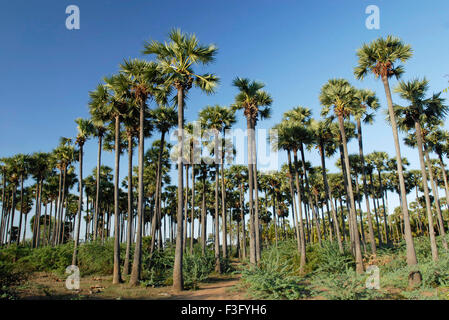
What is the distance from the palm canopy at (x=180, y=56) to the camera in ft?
52.1

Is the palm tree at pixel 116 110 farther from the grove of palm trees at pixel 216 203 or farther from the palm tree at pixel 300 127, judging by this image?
the palm tree at pixel 300 127

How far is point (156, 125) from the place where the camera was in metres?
23.7

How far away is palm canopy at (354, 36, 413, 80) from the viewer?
17344 millimetres

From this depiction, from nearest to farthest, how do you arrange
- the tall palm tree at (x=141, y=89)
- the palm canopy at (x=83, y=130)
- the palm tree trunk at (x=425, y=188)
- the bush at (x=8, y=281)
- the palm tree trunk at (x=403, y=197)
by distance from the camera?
the bush at (x=8, y=281) < the palm tree trunk at (x=403, y=197) < the tall palm tree at (x=141, y=89) < the palm tree trunk at (x=425, y=188) < the palm canopy at (x=83, y=130)

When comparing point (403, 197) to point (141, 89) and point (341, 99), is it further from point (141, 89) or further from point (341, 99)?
point (141, 89)

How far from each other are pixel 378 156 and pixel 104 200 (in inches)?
1638

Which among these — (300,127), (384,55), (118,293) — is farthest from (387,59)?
(118,293)

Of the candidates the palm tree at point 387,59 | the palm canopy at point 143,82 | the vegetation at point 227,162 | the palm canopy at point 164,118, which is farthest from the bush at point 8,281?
the palm tree at point 387,59

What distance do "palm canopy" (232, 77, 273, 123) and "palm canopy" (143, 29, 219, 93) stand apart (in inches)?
161

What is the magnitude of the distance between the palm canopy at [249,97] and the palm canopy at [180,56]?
410 centimetres

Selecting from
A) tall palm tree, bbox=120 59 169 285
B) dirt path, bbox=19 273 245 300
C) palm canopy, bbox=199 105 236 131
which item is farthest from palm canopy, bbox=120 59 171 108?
dirt path, bbox=19 273 245 300

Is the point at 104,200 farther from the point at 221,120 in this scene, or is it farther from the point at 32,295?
the point at 32,295

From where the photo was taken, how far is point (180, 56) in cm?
1619

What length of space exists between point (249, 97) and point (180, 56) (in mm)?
6406
